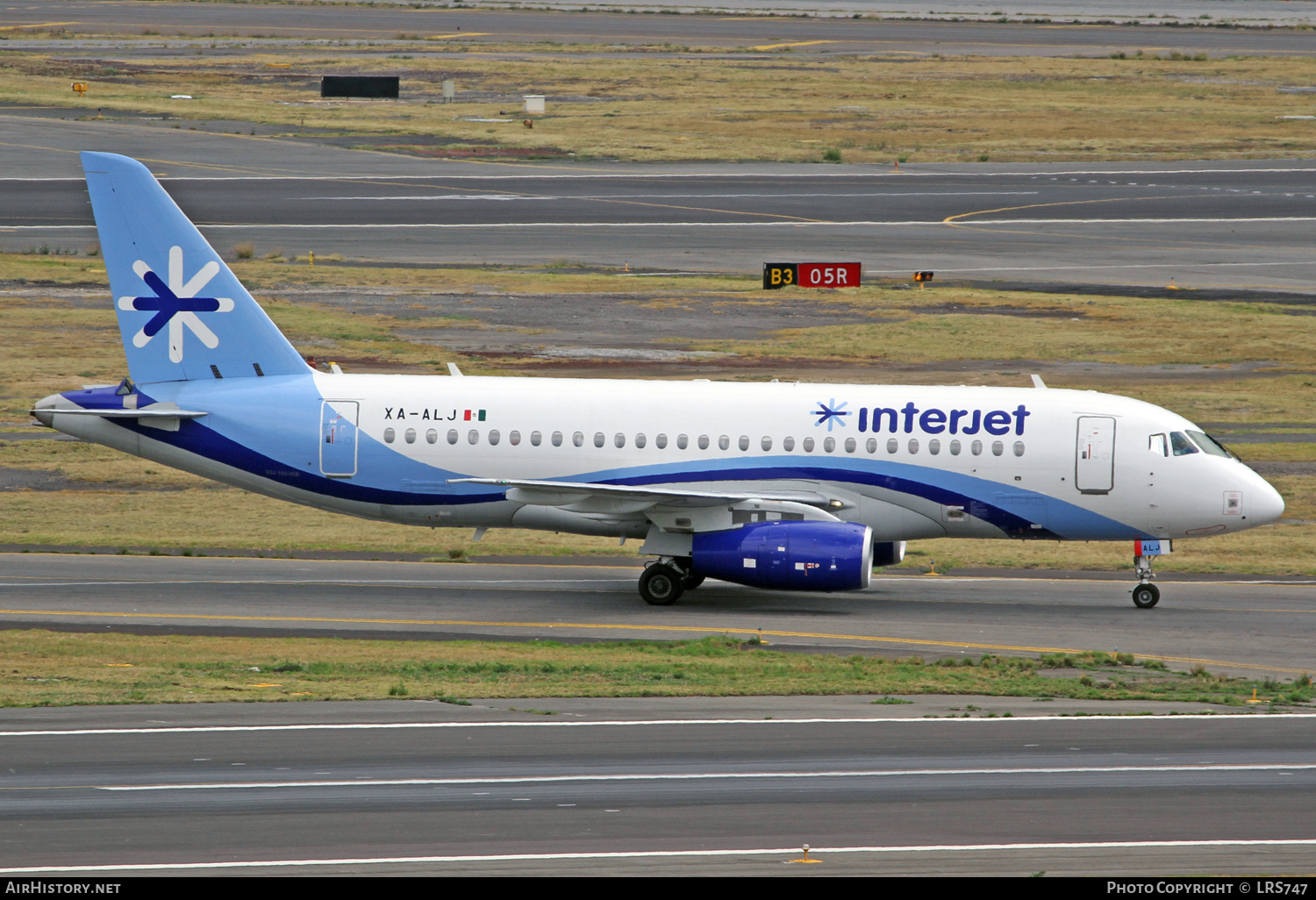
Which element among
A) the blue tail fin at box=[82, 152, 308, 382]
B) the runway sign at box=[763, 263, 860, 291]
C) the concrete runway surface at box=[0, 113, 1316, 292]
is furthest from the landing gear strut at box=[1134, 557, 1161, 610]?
the concrete runway surface at box=[0, 113, 1316, 292]

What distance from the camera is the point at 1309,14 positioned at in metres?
180

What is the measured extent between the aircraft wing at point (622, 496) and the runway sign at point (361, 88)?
86.9m

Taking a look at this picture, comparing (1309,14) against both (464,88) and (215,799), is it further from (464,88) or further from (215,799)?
(215,799)

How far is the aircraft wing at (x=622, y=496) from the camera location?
32.1 meters

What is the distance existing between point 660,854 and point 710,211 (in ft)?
220

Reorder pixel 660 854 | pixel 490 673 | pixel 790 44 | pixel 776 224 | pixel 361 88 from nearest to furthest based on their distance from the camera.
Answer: pixel 660 854 < pixel 490 673 < pixel 776 224 < pixel 361 88 < pixel 790 44

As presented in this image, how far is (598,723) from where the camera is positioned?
75.3 ft

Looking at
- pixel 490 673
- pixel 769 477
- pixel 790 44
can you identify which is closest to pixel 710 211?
pixel 769 477

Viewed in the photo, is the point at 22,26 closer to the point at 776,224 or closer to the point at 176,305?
the point at 776,224

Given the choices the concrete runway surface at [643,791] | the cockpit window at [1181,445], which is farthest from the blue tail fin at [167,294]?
the cockpit window at [1181,445]

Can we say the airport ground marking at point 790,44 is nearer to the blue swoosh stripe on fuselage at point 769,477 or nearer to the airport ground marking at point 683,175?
the airport ground marking at point 683,175

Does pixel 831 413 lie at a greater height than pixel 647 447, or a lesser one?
greater

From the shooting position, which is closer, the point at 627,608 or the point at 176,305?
the point at 627,608
